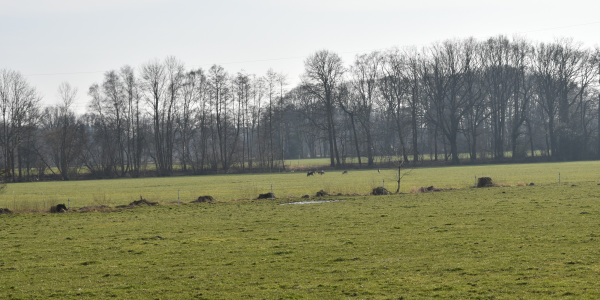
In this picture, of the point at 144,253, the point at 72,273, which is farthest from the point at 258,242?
the point at 72,273

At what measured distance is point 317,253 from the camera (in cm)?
1791

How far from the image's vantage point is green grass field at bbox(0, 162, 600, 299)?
1320 centimetres

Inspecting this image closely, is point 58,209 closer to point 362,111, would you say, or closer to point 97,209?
point 97,209

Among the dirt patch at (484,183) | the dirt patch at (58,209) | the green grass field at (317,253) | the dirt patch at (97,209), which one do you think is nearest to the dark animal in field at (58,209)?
the dirt patch at (58,209)

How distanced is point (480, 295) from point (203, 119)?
102738 mm

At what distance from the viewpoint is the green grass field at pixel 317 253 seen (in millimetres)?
13203

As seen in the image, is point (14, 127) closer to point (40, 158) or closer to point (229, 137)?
point (40, 158)

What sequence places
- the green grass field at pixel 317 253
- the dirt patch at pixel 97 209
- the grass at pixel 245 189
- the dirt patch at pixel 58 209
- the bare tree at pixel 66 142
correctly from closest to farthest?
the green grass field at pixel 317 253
the dirt patch at pixel 58 209
the dirt patch at pixel 97 209
the grass at pixel 245 189
the bare tree at pixel 66 142

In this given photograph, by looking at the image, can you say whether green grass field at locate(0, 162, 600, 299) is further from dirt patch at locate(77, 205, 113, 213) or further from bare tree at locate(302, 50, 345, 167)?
bare tree at locate(302, 50, 345, 167)

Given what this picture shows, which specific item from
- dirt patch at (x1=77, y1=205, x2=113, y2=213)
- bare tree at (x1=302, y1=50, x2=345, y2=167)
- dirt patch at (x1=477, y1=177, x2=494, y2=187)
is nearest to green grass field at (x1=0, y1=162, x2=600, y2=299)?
dirt patch at (x1=77, y1=205, x2=113, y2=213)

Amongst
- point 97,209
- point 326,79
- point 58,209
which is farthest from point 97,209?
point 326,79

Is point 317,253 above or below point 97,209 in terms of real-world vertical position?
below

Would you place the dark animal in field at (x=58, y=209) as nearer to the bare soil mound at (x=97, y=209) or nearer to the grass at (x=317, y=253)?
the bare soil mound at (x=97, y=209)

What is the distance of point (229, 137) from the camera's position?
385 ft
